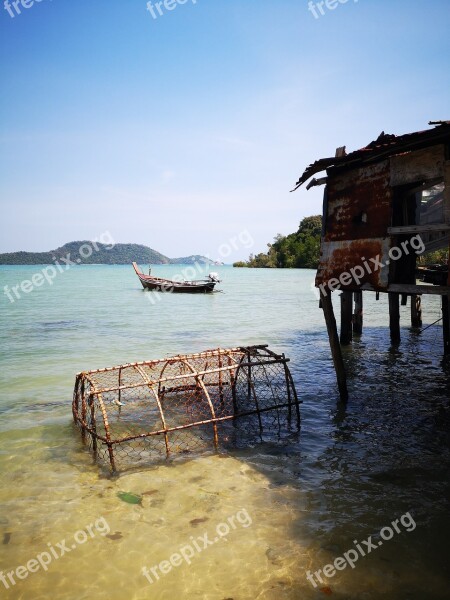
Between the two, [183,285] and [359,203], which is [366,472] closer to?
[359,203]

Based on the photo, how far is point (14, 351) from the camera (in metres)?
16.8

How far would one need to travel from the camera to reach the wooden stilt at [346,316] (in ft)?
51.0

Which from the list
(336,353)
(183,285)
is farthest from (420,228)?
(183,285)

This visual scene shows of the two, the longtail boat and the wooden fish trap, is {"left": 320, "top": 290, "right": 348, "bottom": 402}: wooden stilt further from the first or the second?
the longtail boat

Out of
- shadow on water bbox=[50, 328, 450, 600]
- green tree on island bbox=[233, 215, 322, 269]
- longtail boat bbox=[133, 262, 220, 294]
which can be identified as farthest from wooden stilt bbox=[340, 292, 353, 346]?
green tree on island bbox=[233, 215, 322, 269]

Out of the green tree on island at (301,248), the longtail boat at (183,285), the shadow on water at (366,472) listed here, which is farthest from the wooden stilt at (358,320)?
the green tree on island at (301,248)

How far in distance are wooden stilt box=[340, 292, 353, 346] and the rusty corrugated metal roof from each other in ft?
22.8

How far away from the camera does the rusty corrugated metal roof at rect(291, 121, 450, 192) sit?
6.84 meters

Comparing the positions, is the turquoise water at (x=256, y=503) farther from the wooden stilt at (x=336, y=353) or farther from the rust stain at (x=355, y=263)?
the rust stain at (x=355, y=263)

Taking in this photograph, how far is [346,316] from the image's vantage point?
1565cm

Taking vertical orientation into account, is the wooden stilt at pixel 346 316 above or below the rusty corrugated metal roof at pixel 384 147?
below

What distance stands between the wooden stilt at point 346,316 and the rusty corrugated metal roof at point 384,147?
694 cm

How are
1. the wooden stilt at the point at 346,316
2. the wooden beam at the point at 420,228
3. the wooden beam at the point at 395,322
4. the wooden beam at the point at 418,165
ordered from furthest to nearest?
the wooden beam at the point at 395,322, the wooden stilt at the point at 346,316, the wooden beam at the point at 418,165, the wooden beam at the point at 420,228

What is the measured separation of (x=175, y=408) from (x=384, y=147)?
297 inches
